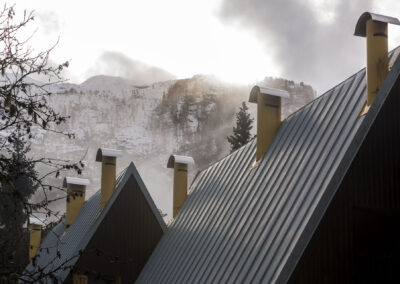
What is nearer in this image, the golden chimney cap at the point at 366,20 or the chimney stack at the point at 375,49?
the chimney stack at the point at 375,49

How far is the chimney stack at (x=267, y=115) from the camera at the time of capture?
546 inches

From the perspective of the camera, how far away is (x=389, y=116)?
9.25 m

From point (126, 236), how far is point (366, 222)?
33.5 feet

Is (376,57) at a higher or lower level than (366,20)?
lower

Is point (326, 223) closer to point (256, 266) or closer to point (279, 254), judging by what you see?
point (279, 254)

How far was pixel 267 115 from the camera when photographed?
1439cm

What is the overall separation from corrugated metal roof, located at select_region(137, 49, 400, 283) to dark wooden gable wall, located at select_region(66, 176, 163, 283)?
1.55 metres

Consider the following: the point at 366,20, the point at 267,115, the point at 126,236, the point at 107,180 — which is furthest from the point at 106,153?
the point at 366,20

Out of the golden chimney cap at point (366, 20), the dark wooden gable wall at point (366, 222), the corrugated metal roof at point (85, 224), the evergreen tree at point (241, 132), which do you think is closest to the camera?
the dark wooden gable wall at point (366, 222)

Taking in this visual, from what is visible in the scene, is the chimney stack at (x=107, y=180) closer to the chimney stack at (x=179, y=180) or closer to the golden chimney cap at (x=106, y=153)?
the golden chimney cap at (x=106, y=153)

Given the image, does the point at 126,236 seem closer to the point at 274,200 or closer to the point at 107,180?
the point at 107,180

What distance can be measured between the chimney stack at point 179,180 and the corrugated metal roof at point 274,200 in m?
2.04

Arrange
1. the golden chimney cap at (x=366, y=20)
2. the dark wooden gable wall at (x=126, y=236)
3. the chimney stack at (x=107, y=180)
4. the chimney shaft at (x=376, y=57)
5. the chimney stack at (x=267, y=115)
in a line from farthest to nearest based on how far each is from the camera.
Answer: the chimney stack at (x=107, y=180) → the dark wooden gable wall at (x=126, y=236) → the chimney stack at (x=267, y=115) → the golden chimney cap at (x=366, y=20) → the chimney shaft at (x=376, y=57)

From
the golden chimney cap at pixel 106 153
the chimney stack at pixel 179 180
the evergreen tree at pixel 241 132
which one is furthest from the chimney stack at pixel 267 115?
the evergreen tree at pixel 241 132
